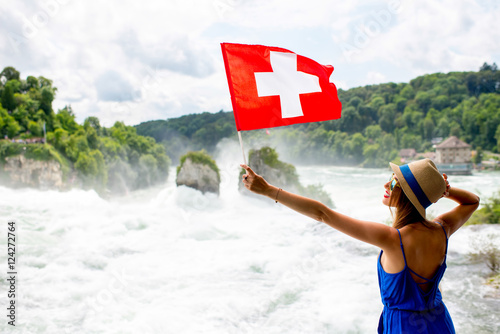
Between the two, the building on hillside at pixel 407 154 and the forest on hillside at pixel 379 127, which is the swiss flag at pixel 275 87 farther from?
the building on hillside at pixel 407 154

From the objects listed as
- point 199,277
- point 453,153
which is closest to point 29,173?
point 199,277

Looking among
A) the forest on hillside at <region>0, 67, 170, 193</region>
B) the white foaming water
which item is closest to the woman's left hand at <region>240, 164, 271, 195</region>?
the white foaming water

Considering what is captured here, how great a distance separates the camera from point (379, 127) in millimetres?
70500

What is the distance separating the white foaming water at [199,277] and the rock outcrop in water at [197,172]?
571 cm

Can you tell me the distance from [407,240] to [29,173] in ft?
94.1

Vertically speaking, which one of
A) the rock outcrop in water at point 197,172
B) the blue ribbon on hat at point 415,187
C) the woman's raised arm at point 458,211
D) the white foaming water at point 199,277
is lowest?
the white foaming water at point 199,277

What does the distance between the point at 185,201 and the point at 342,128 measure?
58314mm

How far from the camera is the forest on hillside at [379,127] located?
209ft

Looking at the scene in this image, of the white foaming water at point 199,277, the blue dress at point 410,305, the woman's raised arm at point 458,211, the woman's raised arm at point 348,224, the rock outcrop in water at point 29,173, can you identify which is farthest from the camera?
the rock outcrop in water at point 29,173

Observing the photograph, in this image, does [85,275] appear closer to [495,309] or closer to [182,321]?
[182,321]

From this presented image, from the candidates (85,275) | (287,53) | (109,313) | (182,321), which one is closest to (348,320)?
(182,321)

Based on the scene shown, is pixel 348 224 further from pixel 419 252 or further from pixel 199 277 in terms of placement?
pixel 199 277

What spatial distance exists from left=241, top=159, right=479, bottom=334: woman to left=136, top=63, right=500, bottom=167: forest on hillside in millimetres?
60844

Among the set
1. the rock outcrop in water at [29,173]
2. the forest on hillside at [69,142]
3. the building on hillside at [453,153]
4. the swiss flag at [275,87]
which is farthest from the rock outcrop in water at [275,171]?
the building on hillside at [453,153]
